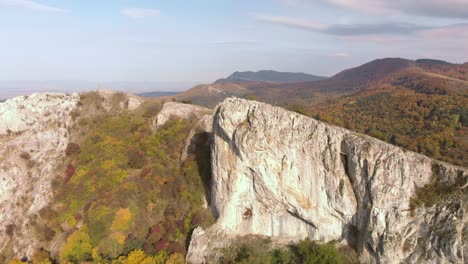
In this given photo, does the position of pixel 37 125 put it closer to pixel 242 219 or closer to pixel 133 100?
pixel 133 100

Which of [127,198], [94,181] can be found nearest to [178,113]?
[94,181]

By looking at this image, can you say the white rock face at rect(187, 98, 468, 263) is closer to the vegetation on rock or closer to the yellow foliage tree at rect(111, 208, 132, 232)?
the vegetation on rock

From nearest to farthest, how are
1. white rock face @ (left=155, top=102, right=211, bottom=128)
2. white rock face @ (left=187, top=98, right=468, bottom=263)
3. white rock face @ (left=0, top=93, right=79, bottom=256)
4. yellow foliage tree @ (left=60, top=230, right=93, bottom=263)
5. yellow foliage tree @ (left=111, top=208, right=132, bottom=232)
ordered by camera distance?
1. white rock face @ (left=187, top=98, right=468, bottom=263)
2. yellow foliage tree @ (left=60, top=230, right=93, bottom=263)
3. yellow foliage tree @ (left=111, top=208, right=132, bottom=232)
4. white rock face @ (left=0, top=93, right=79, bottom=256)
5. white rock face @ (left=155, top=102, right=211, bottom=128)

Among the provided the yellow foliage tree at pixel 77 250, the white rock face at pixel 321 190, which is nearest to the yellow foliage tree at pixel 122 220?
the yellow foliage tree at pixel 77 250

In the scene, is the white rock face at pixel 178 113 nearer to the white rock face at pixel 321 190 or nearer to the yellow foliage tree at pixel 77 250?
the white rock face at pixel 321 190

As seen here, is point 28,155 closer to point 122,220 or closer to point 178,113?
point 122,220

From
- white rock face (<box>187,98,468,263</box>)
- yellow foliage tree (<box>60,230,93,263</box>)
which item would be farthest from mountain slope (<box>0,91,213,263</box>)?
white rock face (<box>187,98,468,263</box>)
